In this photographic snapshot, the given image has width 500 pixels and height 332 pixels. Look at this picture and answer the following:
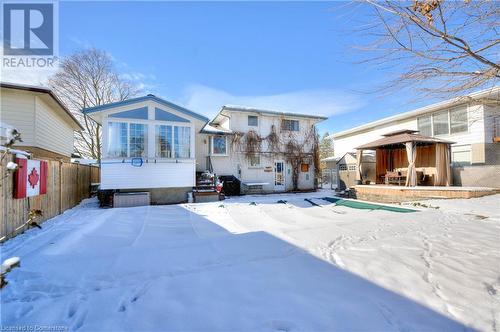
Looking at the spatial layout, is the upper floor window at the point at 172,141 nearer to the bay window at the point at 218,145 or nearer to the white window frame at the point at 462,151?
the bay window at the point at 218,145

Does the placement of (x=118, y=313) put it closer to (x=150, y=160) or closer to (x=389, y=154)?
(x=150, y=160)

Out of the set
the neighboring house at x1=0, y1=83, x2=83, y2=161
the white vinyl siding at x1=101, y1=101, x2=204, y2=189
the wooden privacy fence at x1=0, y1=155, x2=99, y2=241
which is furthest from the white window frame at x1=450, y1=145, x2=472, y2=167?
the neighboring house at x1=0, y1=83, x2=83, y2=161

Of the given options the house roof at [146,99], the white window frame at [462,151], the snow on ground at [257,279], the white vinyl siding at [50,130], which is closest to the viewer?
the snow on ground at [257,279]

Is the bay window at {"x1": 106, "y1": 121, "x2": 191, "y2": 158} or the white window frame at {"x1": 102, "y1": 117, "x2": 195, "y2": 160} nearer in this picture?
the white window frame at {"x1": 102, "y1": 117, "x2": 195, "y2": 160}

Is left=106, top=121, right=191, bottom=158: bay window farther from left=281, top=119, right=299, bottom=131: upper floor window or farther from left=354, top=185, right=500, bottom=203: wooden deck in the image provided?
left=354, top=185, right=500, bottom=203: wooden deck

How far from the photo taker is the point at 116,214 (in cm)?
711

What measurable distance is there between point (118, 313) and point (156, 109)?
30.4 feet

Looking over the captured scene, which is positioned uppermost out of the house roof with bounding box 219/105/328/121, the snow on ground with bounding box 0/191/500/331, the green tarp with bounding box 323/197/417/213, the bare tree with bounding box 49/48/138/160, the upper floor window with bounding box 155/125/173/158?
the bare tree with bounding box 49/48/138/160

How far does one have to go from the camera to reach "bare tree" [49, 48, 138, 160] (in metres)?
16.2

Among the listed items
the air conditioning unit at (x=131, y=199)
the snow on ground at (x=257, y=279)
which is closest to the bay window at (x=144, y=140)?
the air conditioning unit at (x=131, y=199)

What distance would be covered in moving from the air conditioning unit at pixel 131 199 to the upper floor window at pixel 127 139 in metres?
1.70

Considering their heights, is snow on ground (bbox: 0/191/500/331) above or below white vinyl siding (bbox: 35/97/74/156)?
below

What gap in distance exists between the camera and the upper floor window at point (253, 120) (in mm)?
15445

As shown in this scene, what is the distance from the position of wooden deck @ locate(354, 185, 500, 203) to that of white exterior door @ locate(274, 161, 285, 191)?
4.96m
